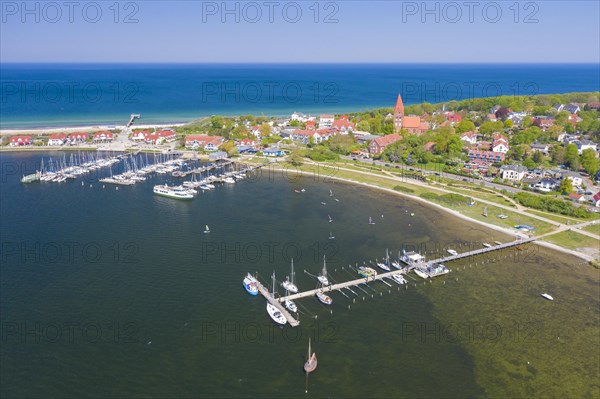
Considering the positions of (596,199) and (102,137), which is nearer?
(596,199)

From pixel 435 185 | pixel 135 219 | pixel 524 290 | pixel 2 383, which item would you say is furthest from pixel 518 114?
pixel 2 383

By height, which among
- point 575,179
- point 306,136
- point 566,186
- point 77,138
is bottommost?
point 566,186

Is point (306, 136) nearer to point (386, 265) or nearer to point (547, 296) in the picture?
point (386, 265)

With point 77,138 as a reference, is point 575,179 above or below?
below

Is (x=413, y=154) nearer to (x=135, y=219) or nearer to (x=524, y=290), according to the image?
(x=524, y=290)

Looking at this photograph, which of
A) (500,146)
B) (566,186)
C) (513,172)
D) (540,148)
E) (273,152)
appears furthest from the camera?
(273,152)

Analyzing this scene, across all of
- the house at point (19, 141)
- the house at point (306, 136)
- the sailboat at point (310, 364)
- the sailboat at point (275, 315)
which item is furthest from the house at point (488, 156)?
the house at point (19, 141)

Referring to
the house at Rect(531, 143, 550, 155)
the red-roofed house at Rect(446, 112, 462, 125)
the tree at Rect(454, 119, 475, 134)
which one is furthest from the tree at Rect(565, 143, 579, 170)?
the red-roofed house at Rect(446, 112, 462, 125)

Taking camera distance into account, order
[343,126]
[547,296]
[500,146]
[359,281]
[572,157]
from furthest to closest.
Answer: [343,126], [500,146], [572,157], [359,281], [547,296]

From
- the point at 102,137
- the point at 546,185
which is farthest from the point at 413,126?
the point at 102,137
